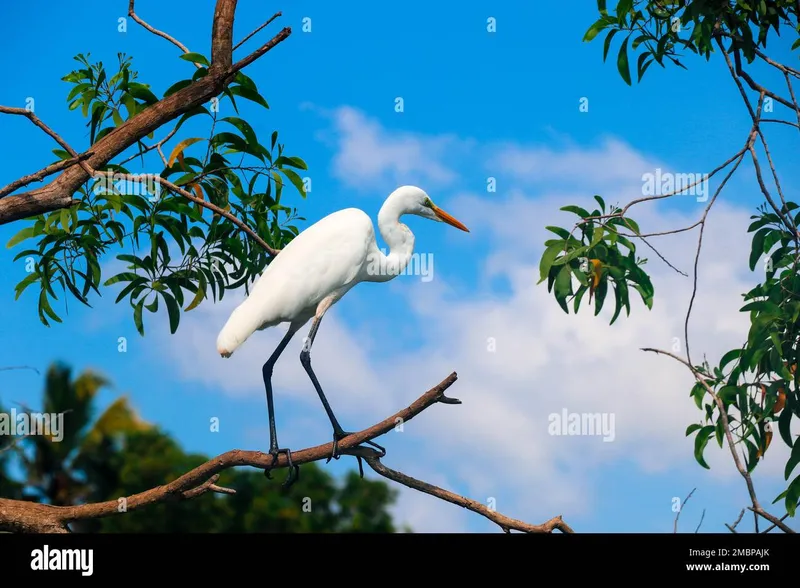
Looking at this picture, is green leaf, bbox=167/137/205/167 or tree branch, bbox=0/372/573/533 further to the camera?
green leaf, bbox=167/137/205/167

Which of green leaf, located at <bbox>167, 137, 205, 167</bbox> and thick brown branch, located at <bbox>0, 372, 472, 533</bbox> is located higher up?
green leaf, located at <bbox>167, 137, 205, 167</bbox>

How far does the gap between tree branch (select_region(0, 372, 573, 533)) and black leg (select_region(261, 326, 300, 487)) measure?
0.02m

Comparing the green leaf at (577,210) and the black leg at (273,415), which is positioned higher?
the green leaf at (577,210)

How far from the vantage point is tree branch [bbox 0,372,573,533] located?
2355 mm

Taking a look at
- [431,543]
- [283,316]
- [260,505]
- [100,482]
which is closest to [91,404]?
[100,482]

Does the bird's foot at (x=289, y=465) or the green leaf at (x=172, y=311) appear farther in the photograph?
the green leaf at (x=172, y=311)

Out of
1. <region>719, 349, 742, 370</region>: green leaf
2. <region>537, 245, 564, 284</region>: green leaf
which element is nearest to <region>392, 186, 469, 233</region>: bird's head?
<region>537, 245, 564, 284</region>: green leaf

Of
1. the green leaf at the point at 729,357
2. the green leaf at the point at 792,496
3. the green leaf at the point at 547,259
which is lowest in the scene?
the green leaf at the point at 792,496

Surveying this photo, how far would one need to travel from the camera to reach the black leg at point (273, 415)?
263 centimetres

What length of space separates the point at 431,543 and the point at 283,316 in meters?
0.98

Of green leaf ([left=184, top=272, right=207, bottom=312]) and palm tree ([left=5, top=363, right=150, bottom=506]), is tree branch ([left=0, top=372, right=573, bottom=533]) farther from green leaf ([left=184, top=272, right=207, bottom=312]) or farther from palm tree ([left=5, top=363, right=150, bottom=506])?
palm tree ([left=5, top=363, right=150, bottom=506])

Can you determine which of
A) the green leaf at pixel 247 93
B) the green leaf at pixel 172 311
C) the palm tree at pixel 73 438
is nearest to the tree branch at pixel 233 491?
the green leaf at pixel 172 311

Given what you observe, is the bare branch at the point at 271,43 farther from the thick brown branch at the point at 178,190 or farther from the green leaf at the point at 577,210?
the green leaf at the point at 577,210

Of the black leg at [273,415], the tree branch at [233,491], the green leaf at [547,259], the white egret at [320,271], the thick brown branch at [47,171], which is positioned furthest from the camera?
the green leaf at [547,259]
